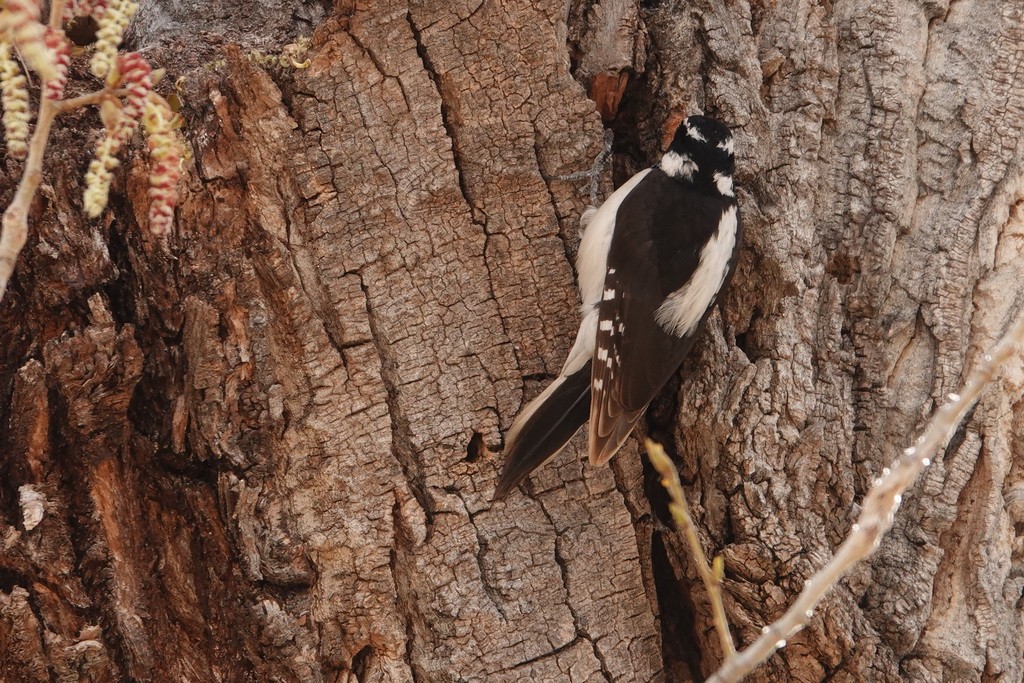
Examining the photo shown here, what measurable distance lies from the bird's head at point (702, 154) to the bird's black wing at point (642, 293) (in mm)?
41

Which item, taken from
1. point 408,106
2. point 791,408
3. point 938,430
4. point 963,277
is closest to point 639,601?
point 791,408

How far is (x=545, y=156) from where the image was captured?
2348 millimetres

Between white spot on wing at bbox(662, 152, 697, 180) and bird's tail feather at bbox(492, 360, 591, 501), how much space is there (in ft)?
2.11

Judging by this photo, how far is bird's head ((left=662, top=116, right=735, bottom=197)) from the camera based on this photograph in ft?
8.00

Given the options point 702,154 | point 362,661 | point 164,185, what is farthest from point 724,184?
point 164,185

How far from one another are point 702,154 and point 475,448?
99cm

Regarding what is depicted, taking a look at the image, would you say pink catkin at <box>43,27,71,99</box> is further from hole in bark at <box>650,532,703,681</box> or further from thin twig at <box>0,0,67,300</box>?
hole in bark at <box>650,532,703,681</box>

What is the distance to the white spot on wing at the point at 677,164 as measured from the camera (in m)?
2.56

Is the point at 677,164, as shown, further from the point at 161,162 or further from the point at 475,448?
the point at 161,162

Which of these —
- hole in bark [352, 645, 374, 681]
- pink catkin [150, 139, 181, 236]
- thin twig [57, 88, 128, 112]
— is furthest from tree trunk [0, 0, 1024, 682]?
thin twig [57, 88, 128, 112]

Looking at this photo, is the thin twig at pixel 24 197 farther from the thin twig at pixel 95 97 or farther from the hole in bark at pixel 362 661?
the hole in bark at pixel 362 661

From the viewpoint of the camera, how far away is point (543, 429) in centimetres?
223

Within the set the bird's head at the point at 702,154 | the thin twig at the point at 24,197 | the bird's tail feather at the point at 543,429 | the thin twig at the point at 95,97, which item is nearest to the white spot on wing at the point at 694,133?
the bird's head at the point at 702,154

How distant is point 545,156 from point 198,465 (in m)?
1.06
